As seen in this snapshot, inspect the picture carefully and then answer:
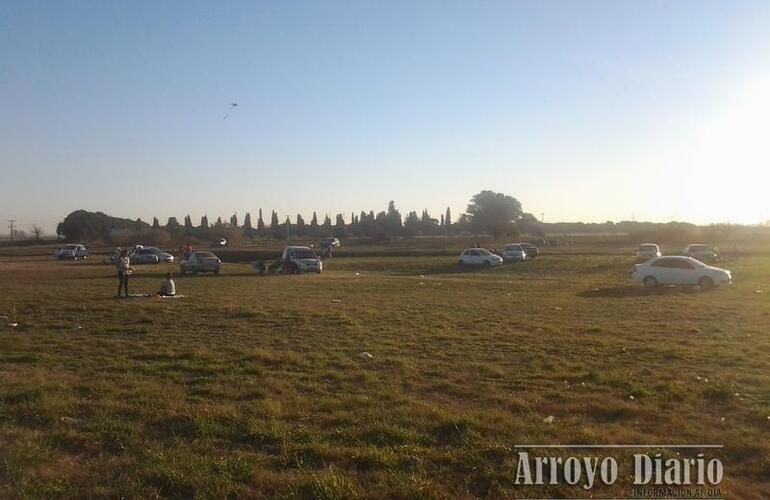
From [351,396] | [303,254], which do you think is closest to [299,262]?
[303,254]

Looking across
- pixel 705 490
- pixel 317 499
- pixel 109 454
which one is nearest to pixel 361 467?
pixel 317 499

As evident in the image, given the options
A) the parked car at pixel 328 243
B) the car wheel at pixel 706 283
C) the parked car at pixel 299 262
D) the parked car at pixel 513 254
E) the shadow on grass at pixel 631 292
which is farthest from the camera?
the parked car at pixel 328 243

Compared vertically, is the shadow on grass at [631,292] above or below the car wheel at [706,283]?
below

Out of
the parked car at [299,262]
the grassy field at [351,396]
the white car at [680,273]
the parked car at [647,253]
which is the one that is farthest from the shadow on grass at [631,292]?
the parked car at [647,253]

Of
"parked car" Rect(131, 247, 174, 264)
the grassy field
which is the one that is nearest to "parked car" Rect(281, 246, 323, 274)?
"parked car" Rect(131, 247, 174, 264)

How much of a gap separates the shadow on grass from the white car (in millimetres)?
354

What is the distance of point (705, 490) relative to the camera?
225 inches

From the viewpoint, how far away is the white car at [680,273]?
29.9 m

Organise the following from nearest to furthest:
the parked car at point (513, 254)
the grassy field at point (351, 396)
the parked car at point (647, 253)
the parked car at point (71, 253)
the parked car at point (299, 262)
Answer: the grassy field at point (351, 396), the parked car at point (299, 262), the parked car at point (647, 253), the parked car at point (513, 254), the parked car at point (71, 253)

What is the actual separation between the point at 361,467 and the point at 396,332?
912cm

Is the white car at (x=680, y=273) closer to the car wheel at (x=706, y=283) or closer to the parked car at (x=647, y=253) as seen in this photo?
the car wheel at (x=706, y=283)

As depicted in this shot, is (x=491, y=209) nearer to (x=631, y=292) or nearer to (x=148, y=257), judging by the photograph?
(x=148, y=257)

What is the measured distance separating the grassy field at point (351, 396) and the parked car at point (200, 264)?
2271 cm

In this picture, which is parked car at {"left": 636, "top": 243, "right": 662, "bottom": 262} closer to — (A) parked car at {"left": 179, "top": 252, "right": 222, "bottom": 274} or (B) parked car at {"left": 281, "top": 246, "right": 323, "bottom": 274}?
(B) parked car at {"left": 281, "top": 246, "right": 323, "bottom": 274}
